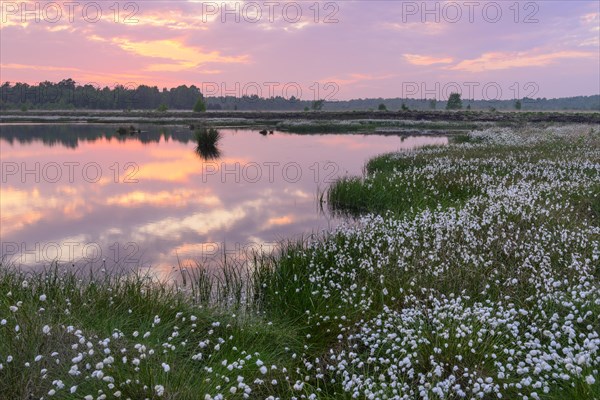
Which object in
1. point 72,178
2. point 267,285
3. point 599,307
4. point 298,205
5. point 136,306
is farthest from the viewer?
point 72,178

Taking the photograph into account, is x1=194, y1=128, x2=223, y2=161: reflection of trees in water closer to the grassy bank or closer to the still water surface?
the still water surface

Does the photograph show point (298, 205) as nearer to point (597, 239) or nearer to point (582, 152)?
point (597, 239)

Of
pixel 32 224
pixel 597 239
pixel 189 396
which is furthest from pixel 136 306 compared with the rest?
pixel 32 224

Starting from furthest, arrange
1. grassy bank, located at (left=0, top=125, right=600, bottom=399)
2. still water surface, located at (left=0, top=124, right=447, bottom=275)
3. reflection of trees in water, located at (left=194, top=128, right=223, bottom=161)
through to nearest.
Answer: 1. reflection of trees in water, located at (left=194, top=128, right=223, bottom=161)
2. still water surface, located at (left=0, top=124, right=447, bottom=275)
3. grassy bank, located at (left=0, top=125, right=600, bottom=399)

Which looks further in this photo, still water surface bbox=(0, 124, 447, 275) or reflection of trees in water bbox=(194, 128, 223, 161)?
reflection of trees in water bbox=(194, 128, 223, 161)

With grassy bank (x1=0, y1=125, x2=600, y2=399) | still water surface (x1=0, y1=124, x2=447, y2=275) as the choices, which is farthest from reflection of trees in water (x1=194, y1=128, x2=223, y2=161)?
grassy bank (x1=0, y1=125, x2=600, y2=399)

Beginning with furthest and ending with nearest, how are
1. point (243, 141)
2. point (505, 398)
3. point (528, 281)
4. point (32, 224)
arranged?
point (243, 141) < point (32, 224) < point (528, 281) < point (505, 398)

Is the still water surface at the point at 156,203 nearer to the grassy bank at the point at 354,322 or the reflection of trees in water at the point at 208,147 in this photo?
the reflection of trees in water at the point at 208,147

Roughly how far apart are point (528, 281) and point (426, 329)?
2954 millimetres

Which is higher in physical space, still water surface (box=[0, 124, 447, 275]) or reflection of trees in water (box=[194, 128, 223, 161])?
reflection of trees in water (box=[194, 128, 223, 161])

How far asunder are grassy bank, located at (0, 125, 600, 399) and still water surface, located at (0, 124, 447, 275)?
12.6ft

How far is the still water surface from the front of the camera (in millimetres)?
15156

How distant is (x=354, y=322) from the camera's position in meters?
8.42

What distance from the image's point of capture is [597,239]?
1091cm
